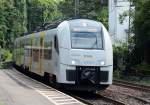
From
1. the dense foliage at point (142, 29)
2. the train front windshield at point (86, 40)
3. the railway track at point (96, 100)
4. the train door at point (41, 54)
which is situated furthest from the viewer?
the dense foliage at point (142, 29)

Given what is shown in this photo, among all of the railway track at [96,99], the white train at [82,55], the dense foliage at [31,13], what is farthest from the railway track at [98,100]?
the dense foliage at [31,13]

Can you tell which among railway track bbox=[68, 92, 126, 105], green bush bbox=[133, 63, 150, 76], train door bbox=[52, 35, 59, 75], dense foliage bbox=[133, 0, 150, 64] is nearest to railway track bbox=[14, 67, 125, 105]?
railway track bbox=[68, 92, 126, 105]

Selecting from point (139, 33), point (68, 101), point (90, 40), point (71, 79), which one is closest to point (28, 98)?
point (68, 101)

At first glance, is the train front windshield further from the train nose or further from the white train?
the train nose

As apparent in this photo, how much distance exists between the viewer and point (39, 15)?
99.1m

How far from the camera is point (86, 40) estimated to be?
2239 centimetres

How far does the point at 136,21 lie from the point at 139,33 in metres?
0.97

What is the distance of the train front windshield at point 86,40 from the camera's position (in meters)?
22.2

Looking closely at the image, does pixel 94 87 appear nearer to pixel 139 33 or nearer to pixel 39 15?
pixel 139 33

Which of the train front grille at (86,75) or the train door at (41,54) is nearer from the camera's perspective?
the train front grille at (86,75)

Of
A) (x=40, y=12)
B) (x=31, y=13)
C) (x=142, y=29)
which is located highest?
(x=40, y=12)

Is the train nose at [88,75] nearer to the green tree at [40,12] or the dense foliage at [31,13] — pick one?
the dense foliage at [31,13]

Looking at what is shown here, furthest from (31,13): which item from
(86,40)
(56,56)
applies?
(86,40)

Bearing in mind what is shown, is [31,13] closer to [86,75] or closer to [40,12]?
[40,12]
